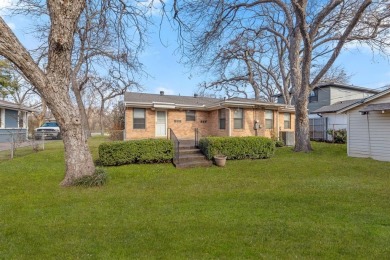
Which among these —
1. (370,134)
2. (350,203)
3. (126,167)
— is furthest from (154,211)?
(370,134)

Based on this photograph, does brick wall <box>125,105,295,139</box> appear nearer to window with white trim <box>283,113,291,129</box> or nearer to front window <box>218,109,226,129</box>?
front window <box>218,109,226,129</box>

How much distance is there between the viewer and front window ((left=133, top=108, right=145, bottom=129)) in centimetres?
1600

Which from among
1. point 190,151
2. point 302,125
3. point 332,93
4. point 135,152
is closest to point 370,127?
point 302,125

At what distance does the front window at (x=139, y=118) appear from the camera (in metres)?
16.0

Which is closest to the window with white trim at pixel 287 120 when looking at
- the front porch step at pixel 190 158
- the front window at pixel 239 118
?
the front window at pixel 239 118

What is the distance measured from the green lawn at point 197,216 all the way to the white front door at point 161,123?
331 inches

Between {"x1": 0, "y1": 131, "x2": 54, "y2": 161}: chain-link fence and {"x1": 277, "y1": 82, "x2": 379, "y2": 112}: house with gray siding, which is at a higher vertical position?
{"x1": 277, "y1": 82, "x2": 379, "y2": 112}: house with gray siding

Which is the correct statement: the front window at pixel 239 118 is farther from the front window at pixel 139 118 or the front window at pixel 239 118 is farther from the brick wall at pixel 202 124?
the front window at pixel 139 118

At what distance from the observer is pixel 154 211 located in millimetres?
4777

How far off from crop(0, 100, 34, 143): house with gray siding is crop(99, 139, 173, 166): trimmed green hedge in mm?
12347

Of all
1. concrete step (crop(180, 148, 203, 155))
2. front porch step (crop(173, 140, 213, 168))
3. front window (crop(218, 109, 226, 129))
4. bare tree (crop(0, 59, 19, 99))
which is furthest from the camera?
bare tree (crop(0, 59, 19, 99))

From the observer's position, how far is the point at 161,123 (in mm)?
16719

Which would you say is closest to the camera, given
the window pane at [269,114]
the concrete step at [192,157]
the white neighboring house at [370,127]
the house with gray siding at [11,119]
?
the concrete step at [192,157]

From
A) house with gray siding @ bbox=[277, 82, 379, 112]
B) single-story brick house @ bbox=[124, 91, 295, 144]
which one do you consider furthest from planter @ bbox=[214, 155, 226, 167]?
house with gray siding @ bbox=[277, 82, 379, 112]
